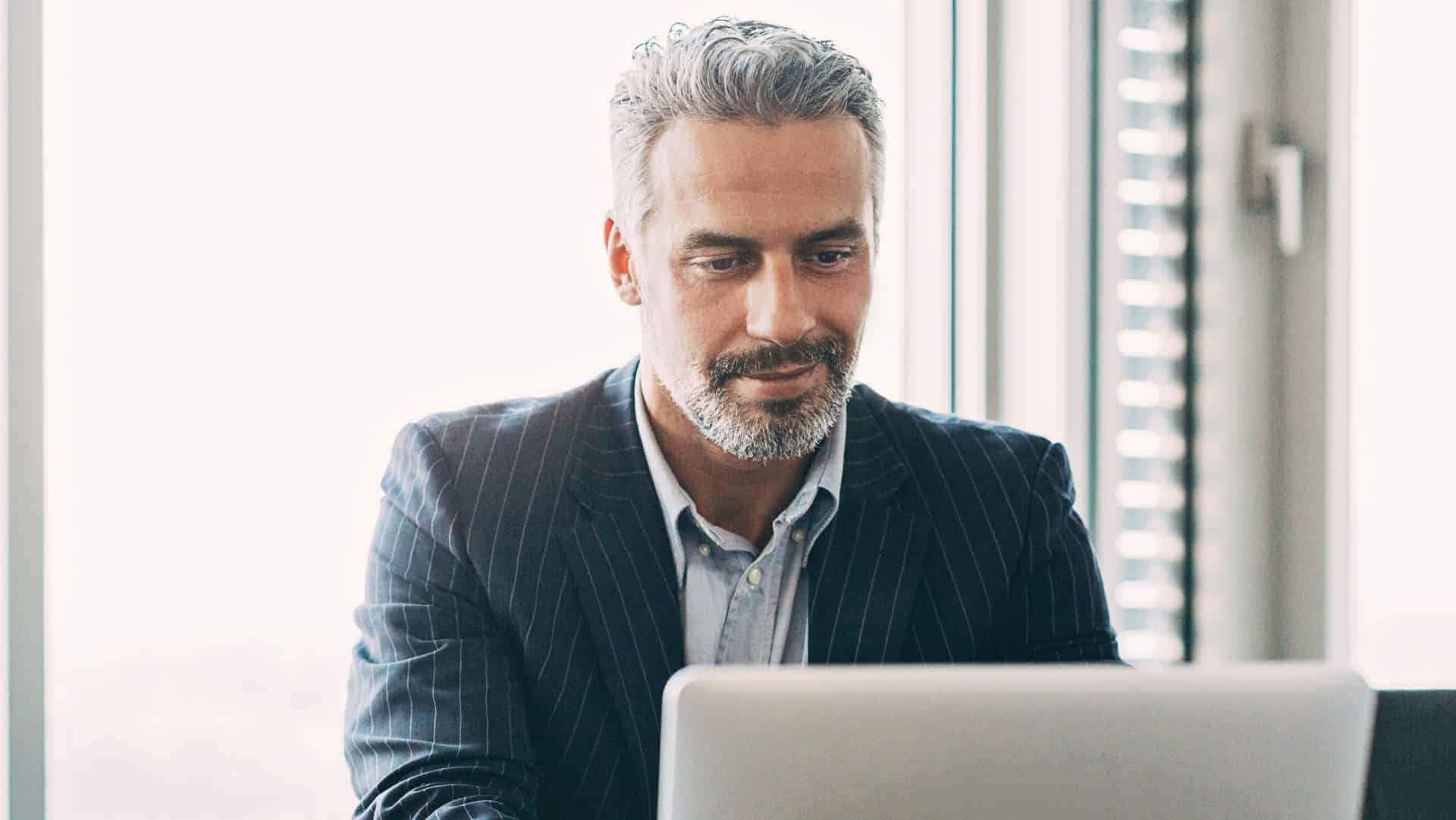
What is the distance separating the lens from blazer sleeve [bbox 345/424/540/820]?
116cm

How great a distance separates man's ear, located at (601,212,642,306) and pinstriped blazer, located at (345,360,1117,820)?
98 mm

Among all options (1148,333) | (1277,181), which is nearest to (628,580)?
(1148,333)

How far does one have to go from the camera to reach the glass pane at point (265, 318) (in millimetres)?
1567

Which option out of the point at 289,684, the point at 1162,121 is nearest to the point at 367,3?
the point at 289,684

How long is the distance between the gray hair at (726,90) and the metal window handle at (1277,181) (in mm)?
922

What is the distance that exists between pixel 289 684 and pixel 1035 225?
128 centimetres

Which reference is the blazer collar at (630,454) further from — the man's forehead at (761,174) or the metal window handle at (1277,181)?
the metal window handle at (1277,181)

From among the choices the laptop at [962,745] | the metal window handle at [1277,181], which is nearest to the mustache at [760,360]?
the laptop at [962,745]

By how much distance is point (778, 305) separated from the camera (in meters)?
1.34

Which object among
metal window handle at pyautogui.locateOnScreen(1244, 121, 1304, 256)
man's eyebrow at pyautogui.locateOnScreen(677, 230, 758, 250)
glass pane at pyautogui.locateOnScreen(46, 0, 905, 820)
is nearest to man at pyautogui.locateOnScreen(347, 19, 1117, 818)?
man's eyebrow at pyautogui.locateOnScreen(677, 230, 758, 250)

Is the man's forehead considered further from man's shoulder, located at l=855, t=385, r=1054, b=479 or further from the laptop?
the laptop

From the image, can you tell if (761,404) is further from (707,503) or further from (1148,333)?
(1148,333)

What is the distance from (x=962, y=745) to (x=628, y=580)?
67 cm

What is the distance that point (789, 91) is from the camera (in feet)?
Result: 4.48
